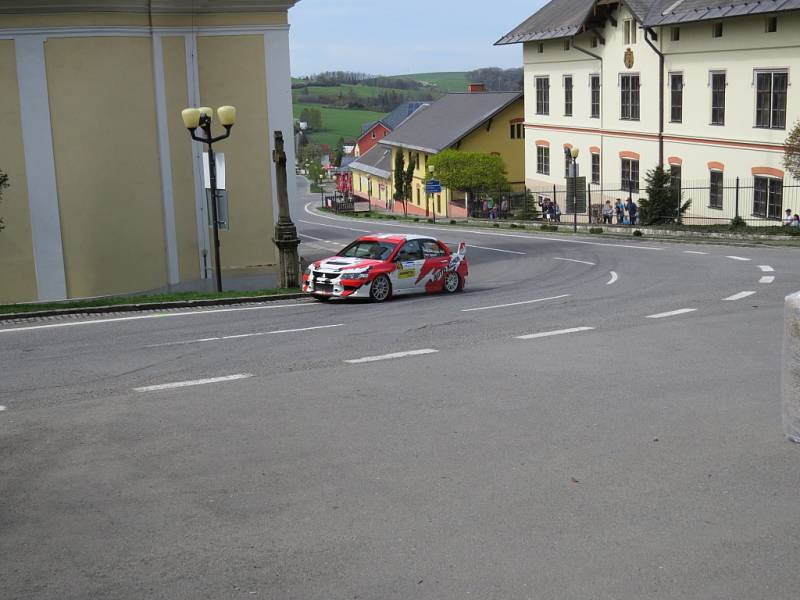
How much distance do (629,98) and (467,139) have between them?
24.4 meters

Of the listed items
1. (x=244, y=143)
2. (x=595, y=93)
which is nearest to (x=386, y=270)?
(x=244, y=143)

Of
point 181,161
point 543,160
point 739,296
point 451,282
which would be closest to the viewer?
point 739,296

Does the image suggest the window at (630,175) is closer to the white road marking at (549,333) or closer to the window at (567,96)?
the window at (567,96)

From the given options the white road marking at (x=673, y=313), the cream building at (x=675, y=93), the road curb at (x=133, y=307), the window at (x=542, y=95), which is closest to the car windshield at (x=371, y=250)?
the road curb at (x=133, y=307)

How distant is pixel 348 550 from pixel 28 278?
21571mm

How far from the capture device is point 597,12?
5181 centimetres

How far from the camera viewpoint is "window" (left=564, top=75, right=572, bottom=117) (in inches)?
2250

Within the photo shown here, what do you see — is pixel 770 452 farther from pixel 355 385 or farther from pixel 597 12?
pixel 597 12

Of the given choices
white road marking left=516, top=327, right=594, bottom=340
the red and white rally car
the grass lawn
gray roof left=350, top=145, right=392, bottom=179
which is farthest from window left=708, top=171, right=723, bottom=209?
gray roof left=350, top=145, right=392, bottom=179

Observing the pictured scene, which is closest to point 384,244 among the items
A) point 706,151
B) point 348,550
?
point 348,550

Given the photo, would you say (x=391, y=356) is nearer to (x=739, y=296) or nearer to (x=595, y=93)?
(x=739, y=296)

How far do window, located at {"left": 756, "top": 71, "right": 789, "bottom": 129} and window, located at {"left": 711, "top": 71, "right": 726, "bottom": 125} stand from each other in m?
2.30

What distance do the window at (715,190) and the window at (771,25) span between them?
6.60 metres

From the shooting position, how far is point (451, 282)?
79.9 feet
